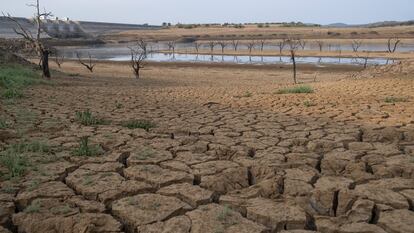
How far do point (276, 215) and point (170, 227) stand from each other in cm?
74

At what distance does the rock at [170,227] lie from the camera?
108 inches

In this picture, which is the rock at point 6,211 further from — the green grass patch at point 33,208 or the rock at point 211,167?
the rock at point 211,167

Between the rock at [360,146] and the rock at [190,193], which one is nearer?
the rock at [190,193]

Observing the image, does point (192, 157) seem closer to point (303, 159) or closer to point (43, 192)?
point (303, 159)

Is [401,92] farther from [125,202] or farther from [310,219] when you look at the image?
[125,202]

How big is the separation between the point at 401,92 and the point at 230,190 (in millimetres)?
6601

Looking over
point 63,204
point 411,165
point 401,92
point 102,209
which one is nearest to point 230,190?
point 102,209

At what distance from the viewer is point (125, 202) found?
10.4 ft

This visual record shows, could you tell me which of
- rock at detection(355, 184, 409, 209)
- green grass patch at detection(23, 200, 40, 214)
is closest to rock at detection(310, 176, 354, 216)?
rock at detection(355, 184, 409, 209)

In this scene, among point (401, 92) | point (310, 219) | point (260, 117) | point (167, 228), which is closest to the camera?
point (167, 228)

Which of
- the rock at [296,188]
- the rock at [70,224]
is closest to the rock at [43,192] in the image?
the rock at [70,224]

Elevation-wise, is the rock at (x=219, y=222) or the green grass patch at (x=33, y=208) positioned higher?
the green grass patch at (x=33, y=208)

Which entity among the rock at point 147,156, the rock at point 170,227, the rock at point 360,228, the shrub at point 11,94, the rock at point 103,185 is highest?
the shrub at point 11,94

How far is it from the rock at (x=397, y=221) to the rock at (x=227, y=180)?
117cm
